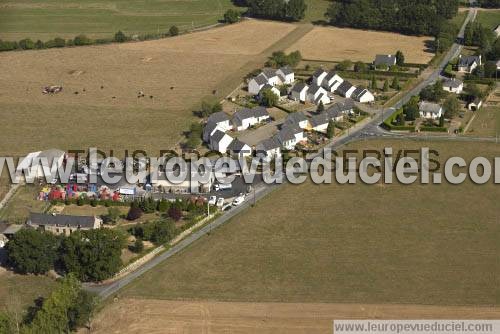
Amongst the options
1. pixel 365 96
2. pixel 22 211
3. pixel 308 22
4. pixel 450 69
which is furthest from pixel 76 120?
pixel 308 22

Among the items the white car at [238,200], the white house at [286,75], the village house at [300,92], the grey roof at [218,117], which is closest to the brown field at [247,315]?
the white car at [238,200]

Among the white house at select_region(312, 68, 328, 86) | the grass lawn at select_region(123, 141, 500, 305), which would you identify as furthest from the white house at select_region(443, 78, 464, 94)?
the grass lawn at select_region(123, 141, 500, 305)

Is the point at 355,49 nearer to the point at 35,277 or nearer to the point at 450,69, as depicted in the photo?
the point at 450,69

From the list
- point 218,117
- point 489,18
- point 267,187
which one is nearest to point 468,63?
point 489,18

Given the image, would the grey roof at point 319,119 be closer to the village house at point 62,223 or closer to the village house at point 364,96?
the village house at point 364,96

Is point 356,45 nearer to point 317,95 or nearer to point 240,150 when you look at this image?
point 317,95

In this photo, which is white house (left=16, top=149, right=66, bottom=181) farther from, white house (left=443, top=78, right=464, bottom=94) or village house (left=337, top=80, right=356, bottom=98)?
white house (left=443, top=78, right=464, bottom=94)
